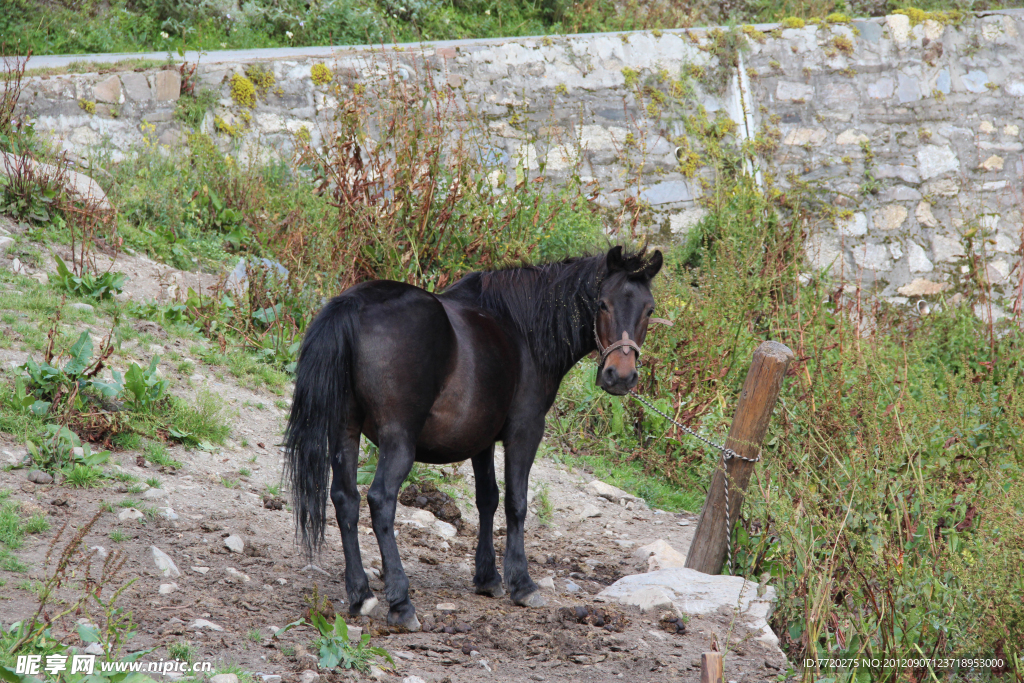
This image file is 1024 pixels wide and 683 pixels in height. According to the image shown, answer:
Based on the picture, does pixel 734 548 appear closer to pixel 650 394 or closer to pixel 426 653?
pixel 426 653

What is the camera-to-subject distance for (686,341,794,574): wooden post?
14.6 ft

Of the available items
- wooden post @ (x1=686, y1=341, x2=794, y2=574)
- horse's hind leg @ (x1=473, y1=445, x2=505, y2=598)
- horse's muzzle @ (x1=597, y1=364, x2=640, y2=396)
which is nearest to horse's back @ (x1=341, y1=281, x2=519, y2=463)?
horse's hind leg @ (x1=473, y1=445, x2=505, y2=598)

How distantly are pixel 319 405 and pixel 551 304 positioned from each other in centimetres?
139

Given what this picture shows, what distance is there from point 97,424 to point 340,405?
1.89m

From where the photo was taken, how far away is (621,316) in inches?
161

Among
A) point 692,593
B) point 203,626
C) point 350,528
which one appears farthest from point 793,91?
point 203,626

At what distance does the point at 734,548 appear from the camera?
4574 millimetres

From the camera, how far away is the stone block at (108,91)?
8.02 meters

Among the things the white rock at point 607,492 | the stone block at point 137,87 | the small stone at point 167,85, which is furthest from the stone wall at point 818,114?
the white rock at point 607,492

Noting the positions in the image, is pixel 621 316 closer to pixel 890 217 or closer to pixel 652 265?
pixel 652 265

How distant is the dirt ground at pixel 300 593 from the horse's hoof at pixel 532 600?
5 cm

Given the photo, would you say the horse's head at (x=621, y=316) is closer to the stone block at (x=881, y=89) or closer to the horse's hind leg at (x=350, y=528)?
the horse's hind leg at (x=350, y=528)

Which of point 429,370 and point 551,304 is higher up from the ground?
point 551,304

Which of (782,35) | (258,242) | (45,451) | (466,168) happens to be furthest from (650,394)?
(782,35)
